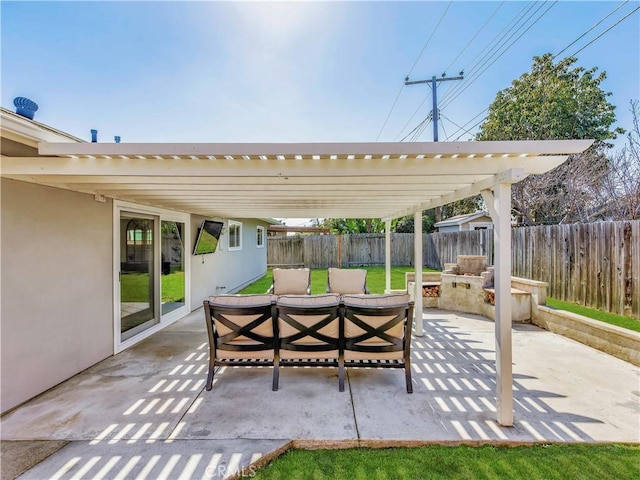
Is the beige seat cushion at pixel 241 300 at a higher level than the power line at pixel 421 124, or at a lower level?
lower

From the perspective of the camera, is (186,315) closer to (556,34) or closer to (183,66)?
(183,66)

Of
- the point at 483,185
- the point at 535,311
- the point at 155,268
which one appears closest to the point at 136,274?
the point at 155,268

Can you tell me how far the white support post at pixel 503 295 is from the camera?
9.23ft

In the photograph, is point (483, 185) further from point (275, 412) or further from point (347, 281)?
point (347, 281)

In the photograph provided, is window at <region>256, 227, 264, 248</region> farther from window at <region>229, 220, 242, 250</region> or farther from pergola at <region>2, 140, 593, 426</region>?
pergola at <region>2, 140, 593, 426</region>

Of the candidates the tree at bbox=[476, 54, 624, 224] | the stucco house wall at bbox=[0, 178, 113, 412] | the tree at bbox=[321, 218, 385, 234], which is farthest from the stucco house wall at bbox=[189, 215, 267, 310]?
the tree at bbox=[476, 54, 624, 224]

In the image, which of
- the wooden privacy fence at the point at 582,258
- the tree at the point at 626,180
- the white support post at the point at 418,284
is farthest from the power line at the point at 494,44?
the white support post at the point at 418,284

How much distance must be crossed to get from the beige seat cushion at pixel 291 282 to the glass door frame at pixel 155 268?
2.33 meters

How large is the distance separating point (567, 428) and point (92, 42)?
34.3 ft

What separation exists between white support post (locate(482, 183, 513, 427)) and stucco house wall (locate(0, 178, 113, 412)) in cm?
494

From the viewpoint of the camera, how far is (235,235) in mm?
10680

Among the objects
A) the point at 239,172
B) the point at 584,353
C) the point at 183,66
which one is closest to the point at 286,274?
the point at 239,172

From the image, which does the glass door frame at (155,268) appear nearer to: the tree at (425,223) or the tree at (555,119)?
the tree at (555,119)

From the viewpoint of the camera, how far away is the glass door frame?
4633 millimetres
